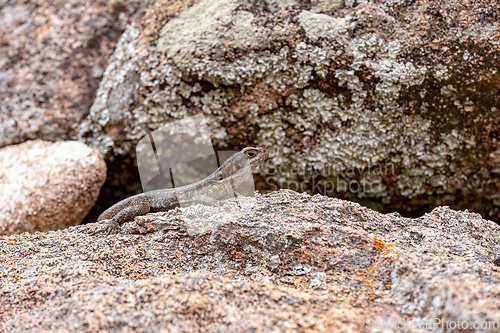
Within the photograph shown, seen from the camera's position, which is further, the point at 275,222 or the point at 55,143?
the point at 55,143

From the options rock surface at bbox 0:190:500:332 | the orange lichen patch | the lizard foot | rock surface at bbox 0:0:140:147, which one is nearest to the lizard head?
rock surface at bbox 0:190:500:332

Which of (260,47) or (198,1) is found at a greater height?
(198,1)

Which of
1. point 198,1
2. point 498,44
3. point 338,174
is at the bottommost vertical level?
point 338,174

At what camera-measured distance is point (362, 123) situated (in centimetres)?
471

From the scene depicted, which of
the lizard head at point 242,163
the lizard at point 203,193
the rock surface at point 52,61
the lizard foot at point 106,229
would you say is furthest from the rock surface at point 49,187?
the lizard head at point 242,163

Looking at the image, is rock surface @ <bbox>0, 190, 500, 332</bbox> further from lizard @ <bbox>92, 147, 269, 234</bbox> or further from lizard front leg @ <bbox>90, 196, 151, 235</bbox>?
lizard @ <bbox>92, 147, 269, 234</bbox>

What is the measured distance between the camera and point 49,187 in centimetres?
479

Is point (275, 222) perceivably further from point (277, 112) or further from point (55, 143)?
point (55, 143)

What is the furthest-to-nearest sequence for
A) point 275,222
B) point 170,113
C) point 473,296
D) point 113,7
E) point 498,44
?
point 113,7 → point 170,113 → point 498,44 → point 275,222 → point 473,296

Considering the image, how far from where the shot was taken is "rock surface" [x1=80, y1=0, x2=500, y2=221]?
4.43 meters

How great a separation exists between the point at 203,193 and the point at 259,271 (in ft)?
4.90

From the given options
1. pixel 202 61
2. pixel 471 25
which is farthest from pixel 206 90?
pixel 471 25

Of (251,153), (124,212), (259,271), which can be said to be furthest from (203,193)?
(259,271)

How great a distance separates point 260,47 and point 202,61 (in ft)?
2.28
